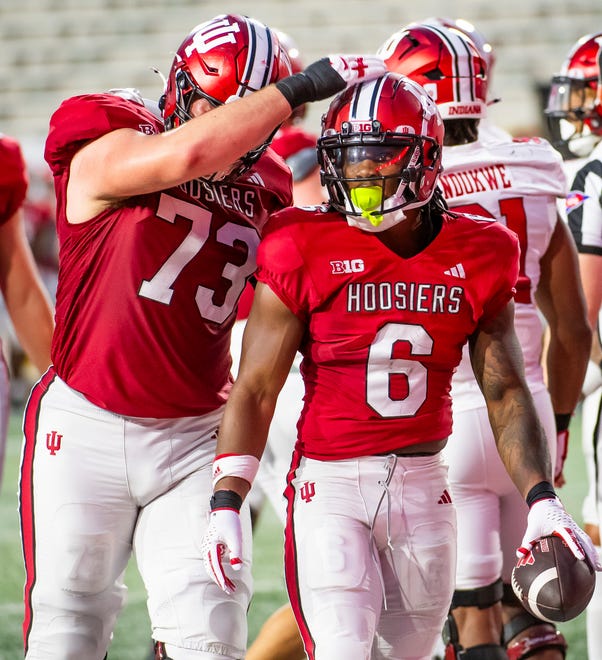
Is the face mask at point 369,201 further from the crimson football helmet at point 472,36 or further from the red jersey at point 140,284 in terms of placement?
the crimson football helmet at point 472,36

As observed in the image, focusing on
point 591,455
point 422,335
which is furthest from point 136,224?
point 591,455

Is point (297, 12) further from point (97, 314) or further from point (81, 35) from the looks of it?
point (97, 314)

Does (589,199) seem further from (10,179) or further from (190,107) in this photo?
(10,179)

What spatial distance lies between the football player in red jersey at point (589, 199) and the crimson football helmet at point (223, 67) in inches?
57.0

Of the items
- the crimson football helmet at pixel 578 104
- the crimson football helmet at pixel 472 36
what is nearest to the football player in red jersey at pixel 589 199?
the crimson football helmet at pixel 578 104

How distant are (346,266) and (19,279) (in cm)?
136

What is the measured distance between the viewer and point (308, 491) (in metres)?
2.74

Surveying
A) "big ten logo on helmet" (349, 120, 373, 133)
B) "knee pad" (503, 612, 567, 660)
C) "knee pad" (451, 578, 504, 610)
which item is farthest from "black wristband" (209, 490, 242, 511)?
"knee pad" (503, 612, 567, 660)

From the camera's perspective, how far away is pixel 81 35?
15656 mm

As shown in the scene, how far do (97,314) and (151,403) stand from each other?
25 cm

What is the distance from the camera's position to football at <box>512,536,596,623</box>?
248 cm

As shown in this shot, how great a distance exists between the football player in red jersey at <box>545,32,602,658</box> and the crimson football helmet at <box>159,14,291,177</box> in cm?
145

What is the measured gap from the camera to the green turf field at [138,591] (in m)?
4.70

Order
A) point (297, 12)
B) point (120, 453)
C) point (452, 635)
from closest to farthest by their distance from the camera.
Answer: point (120, 453), point (452, 635), point (297, 12)
